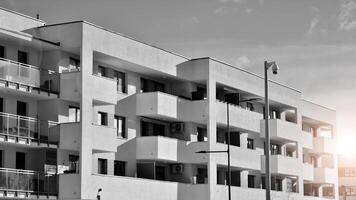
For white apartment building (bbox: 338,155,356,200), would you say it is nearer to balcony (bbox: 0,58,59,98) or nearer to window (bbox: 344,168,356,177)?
window (bbox: 344,168,356,177)

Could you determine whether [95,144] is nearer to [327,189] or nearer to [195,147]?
[195,147]

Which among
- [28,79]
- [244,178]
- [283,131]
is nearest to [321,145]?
[283,131]

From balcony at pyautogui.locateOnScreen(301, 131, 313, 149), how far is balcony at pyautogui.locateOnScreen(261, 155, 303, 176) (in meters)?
2.85

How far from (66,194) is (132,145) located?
27.6 ft

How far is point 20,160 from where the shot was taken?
4403 cm

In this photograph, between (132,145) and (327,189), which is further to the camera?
(327,189)

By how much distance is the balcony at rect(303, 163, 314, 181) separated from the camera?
72.8 meters

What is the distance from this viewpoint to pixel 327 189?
81562 mm

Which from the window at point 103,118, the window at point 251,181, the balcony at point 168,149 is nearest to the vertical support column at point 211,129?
the balcony at point 168,149

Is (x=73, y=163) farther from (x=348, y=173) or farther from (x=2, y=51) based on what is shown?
(x=348, y=173)

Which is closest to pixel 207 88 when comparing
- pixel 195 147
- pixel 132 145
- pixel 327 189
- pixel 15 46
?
pixel 195 147

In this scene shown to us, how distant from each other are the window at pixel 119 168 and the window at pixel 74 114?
4.78 meters

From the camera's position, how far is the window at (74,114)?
46.7 meters

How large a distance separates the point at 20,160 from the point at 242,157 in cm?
2170
